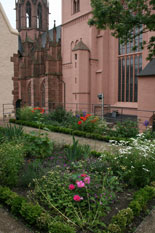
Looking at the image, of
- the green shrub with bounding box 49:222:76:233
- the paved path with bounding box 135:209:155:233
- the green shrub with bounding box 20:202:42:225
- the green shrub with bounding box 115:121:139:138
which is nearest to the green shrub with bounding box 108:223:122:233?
the paved path with bounding box 135:209:155:233

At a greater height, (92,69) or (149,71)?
(92,69)

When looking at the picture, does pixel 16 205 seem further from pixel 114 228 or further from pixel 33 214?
pixel 114 228

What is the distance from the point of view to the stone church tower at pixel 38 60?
2875 cm

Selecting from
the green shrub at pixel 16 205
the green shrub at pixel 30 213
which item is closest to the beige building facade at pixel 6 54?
the green shrub at pixel 16 205

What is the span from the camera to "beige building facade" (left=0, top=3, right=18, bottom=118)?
970cm

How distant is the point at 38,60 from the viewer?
34.6 meters

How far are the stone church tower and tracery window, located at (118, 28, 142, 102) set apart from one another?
8.80 meters

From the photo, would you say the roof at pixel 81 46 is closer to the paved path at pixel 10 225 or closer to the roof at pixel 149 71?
the roof at pixel 149 71

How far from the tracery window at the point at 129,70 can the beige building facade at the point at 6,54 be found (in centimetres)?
1459

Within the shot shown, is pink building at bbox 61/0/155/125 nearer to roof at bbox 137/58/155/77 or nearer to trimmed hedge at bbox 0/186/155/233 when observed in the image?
roof at bbox 137/58/155/77

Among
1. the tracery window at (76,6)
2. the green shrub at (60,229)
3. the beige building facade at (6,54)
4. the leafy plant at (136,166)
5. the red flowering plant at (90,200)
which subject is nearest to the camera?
the green shrub at (60,229)

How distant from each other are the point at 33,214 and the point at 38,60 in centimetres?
3379

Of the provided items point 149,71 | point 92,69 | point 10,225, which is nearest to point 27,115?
point 149,71

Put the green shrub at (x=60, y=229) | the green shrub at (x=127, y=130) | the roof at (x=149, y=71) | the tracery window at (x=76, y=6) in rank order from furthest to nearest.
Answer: the tracery window at (x=76, y=6) → the roof at (x=149, y=71) → the green shrub at (x=127, y=130) → the green shrub at (x=60, y=229)
